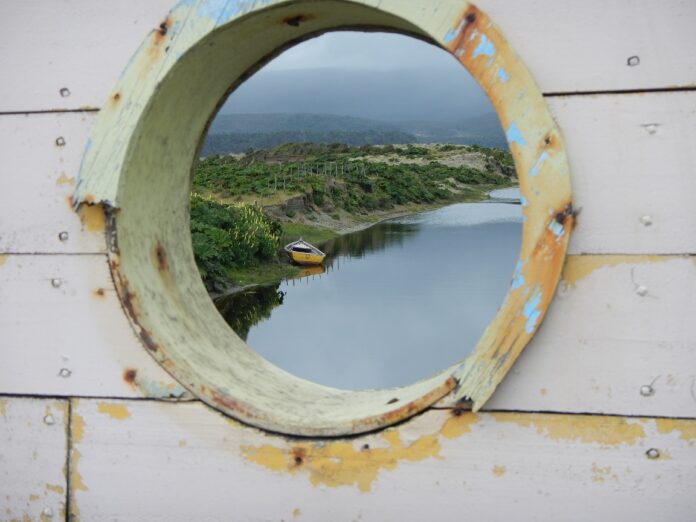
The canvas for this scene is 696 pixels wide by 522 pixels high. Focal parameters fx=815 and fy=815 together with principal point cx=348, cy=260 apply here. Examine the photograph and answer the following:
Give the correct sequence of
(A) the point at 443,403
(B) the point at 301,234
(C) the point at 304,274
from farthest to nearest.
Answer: (B) the point at 301,234 → (C) the point at 304,274 → (A) the point at 443,403

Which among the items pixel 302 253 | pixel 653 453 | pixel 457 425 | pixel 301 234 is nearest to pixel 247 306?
pixel 302 253

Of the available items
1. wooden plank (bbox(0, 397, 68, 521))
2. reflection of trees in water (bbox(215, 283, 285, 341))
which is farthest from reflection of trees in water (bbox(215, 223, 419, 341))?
wooden plank (bbox(0, 397, 68, 521))

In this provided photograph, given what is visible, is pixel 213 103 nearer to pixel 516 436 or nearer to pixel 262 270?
pixel 516 436

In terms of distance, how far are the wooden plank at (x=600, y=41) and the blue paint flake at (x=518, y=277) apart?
36 centimetres

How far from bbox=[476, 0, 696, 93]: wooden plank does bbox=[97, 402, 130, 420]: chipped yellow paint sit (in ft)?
3.89

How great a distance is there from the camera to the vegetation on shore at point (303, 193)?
1448cm

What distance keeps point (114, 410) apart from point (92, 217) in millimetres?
456

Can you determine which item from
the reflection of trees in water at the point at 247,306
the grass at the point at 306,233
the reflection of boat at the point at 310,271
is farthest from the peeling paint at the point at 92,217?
the grass at the point at 306,233

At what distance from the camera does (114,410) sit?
6.30ft

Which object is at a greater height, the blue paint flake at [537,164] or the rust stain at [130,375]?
the blue paint flake at [537,164]

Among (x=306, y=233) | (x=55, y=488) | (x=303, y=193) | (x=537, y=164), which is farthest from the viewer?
(x=303, y=193)

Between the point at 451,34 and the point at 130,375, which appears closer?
the point at 451,34

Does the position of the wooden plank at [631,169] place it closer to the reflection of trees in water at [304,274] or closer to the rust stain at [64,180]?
the rust stain at [64,180]

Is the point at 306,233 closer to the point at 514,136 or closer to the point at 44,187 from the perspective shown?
the point at 44,187
